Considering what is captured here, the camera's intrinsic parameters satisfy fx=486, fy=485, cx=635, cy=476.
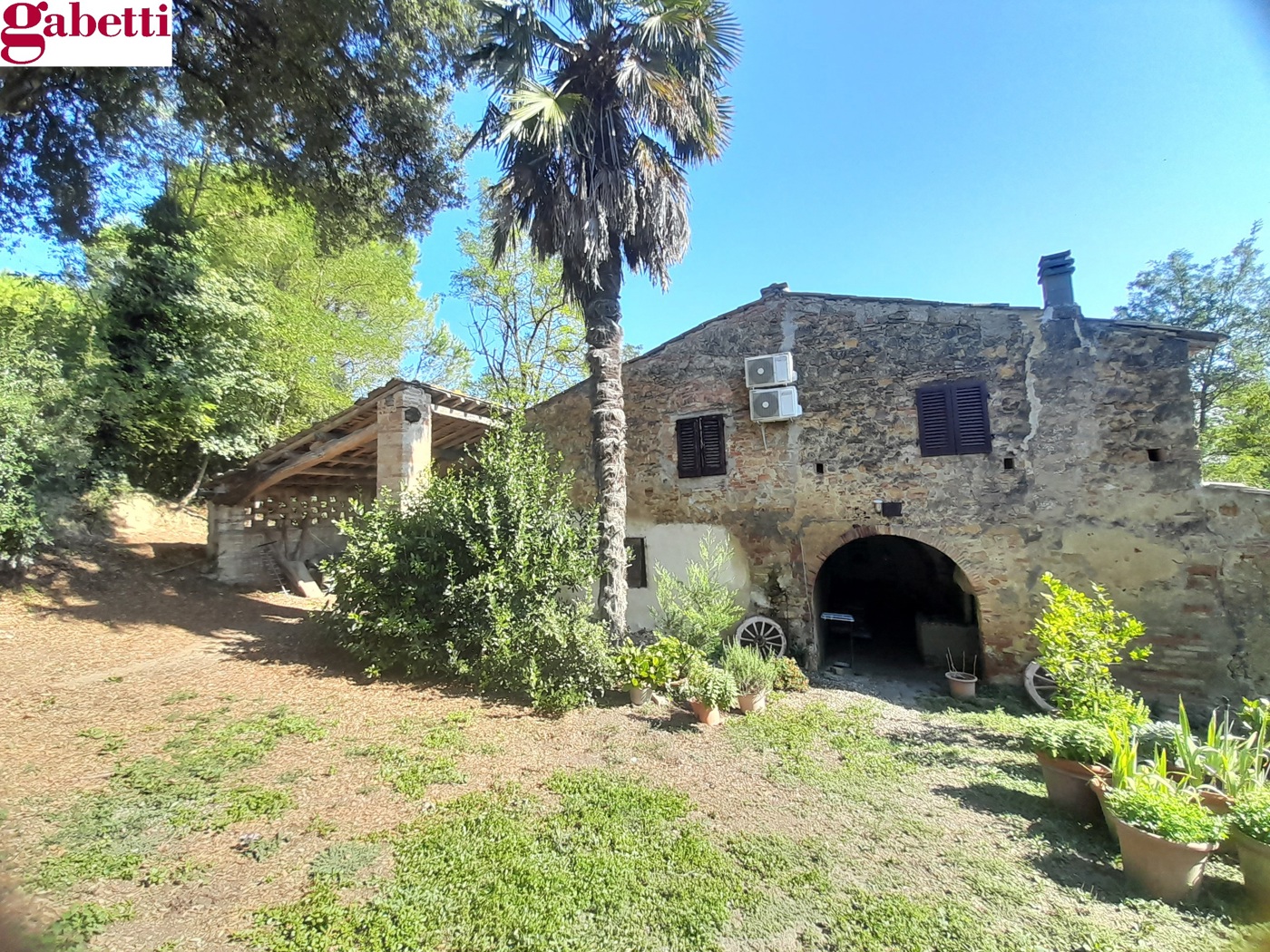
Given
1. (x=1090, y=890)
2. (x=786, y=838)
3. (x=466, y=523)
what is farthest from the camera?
(x=466, y=523)

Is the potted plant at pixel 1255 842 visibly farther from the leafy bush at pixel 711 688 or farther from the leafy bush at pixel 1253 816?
the leafy bush at pixel 711 688

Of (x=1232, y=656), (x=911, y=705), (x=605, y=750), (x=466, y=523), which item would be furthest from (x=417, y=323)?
(x=1232, y=656)

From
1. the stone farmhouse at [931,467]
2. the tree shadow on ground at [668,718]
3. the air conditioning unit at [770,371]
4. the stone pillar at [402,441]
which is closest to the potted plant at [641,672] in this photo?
the tree shadow on ground at [668,718]

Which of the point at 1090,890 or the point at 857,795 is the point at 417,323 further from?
the point at 1090,890

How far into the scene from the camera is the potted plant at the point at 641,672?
653cm

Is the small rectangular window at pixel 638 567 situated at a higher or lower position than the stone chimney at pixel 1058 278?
lower

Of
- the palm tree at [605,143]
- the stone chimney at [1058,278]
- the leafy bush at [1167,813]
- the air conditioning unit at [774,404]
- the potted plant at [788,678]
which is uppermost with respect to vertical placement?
the palm tree at [605,143]

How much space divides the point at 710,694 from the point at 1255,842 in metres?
4.21

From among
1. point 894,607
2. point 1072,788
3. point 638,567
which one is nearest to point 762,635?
point 638,567

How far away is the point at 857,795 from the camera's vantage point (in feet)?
14.8

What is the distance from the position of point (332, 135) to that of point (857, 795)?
40.1 ft

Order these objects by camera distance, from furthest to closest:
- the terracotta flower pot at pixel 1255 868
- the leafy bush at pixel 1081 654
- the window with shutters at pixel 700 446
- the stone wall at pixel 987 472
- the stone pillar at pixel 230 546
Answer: the stone pillar at pixel 230 546 < the window with shutters at pixel 700 446 < the stone wall at pixel 987 472 < the leafy bush at pixel 1081 654 < the terracotta flower pot at pixel 1255 868

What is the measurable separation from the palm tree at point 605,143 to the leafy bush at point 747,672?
170 centimetres

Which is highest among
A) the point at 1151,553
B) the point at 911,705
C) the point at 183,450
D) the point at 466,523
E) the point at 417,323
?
the point at 417,323
